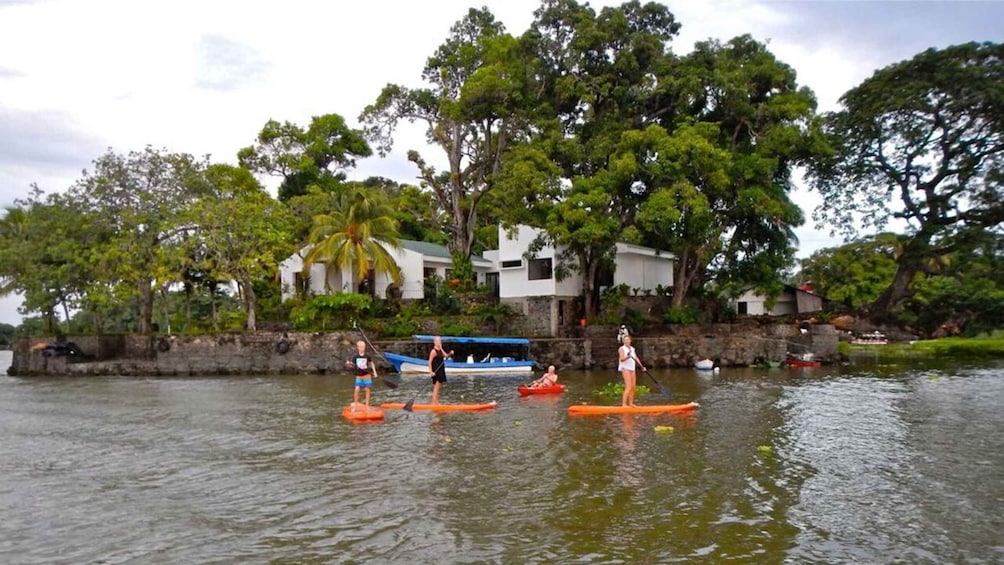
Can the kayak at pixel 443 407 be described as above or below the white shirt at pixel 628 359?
below

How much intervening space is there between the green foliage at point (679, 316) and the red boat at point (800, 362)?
4.75 meters

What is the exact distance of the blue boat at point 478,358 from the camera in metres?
29.0

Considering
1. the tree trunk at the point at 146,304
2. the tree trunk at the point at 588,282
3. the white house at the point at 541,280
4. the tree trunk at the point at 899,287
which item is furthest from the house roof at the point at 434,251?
the tree trunk at the point at 899,287

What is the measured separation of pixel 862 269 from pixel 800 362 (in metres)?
20.8

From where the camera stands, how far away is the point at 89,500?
9281 millimetres

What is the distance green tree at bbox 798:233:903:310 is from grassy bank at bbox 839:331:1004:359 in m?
7.90

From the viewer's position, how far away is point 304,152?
162 feet

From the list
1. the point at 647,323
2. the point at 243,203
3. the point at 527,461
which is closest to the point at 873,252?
the point at 647,323

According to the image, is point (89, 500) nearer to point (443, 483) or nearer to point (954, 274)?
point (443, 483)

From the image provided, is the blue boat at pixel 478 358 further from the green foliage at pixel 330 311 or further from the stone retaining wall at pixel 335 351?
the green foliage at pixel 330 311

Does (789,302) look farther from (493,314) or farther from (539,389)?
(539,389)

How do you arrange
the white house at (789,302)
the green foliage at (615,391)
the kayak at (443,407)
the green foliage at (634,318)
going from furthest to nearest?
1. the white house at (789,302)
2. the green foliage at (634,318)
3. the green foliage at (615,391)
4. the kayak at (443,407)

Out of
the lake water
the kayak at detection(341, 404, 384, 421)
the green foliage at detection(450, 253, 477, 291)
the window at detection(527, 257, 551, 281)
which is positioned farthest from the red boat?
the kayak at detection(341, 404, 384, 421)

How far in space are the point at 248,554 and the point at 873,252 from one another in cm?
5164
